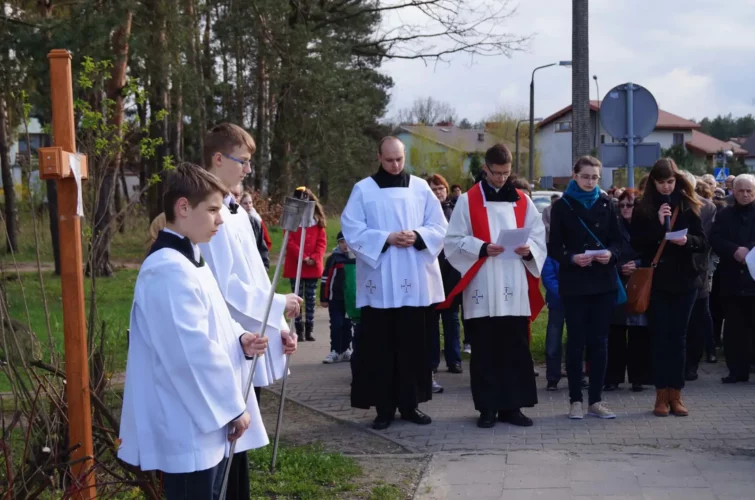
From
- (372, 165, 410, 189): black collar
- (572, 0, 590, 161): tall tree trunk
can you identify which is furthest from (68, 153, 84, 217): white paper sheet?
(572, 0, 590, 161): tall tree trunk

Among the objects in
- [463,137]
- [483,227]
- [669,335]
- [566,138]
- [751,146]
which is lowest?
[669,335]

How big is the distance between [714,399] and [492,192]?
2.82 metres

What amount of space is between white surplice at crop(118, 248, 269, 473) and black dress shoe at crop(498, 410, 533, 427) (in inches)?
169

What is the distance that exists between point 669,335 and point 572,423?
3.60ft

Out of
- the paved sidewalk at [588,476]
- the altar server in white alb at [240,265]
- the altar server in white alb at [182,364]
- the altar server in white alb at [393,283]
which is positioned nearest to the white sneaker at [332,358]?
the altar server in white alb at [393,283]

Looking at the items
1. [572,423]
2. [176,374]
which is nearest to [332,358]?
[572,423]

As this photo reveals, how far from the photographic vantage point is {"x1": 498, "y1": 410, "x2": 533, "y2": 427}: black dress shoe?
766cm

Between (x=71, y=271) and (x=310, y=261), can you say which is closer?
(x=71, y=271)

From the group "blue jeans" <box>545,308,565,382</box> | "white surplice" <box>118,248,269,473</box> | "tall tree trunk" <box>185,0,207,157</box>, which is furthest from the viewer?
"tall tree trunk" <box>185,0,207,157</box>

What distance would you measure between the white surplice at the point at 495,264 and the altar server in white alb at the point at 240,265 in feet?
9.24

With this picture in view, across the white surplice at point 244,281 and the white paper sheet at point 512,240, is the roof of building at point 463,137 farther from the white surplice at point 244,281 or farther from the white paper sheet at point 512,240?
the white surplice at point 244,281

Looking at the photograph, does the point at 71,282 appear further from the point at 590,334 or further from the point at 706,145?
the point at 706,145

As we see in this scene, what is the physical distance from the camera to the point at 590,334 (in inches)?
307

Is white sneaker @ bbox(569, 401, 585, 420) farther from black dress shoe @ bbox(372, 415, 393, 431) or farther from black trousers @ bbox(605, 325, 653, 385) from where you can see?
black dress shoe @ bbox(372, 415, 393, 431)
